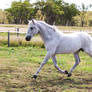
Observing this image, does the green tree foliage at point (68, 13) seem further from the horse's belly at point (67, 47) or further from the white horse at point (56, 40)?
the horse's belly at point (67, 47)

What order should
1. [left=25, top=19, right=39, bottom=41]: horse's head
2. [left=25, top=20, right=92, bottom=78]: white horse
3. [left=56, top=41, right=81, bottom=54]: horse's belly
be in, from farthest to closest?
1. [left=56, top=41, right=81, bottom=54]: horse's belly
2. [left=25, top=20, right=92, bottom=78]: white horse
3. [left=25, top=19, right=39, bottom=41]: horse's head

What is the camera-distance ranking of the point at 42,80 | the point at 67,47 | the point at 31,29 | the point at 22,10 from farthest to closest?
the point at 22,10, the point at 67,47, the point at 42,80, the point at 31,29

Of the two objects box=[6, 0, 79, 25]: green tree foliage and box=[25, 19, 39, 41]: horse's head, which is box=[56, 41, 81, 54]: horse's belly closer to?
box=[25, 19, 39, 41]: horse's head

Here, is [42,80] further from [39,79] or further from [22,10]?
[22,10]

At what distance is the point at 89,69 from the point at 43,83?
2992mm

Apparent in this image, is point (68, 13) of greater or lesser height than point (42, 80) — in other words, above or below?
above

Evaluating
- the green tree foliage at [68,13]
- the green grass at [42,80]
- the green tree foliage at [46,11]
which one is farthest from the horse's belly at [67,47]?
the green tree foliage at [68,13]

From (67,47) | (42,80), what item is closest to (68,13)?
(67,47)

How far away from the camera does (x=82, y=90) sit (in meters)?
6.42

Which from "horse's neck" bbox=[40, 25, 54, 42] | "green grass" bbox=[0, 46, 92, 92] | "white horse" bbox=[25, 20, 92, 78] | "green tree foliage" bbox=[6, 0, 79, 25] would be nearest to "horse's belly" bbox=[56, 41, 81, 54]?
"white horse" bbox=[25, 20, 92, 78]

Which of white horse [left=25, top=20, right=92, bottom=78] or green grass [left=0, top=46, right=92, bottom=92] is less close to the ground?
white horse [left=25, top=20, right=92, bottom=78]

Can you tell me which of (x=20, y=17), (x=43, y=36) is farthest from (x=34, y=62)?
(x=20, y=17)

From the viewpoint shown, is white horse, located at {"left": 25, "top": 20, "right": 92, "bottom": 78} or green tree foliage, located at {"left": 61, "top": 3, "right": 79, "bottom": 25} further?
green tree foliage, located at {"left": 61, "top": 3, "right": 79, "bottom": 25}

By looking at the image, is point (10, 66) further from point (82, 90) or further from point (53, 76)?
point (82, 90)
